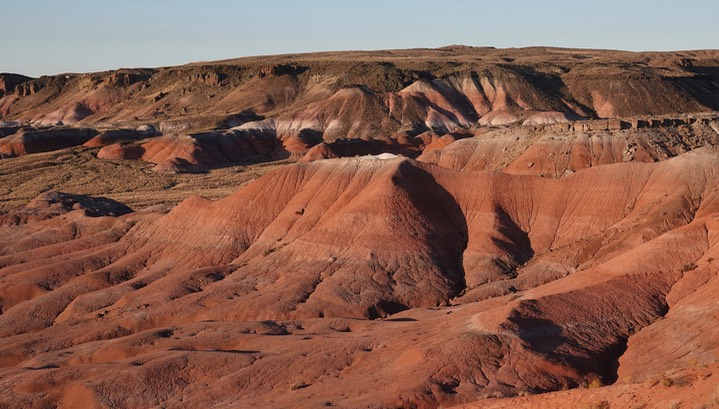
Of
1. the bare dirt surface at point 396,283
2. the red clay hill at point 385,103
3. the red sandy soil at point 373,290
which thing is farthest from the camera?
the red clay hill at point 385,103

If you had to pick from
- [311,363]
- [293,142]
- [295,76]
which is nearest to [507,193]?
[311,363]

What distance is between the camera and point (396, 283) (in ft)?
177

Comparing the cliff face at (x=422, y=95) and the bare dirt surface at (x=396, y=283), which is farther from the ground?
the cliff face at (x=422, y=95)

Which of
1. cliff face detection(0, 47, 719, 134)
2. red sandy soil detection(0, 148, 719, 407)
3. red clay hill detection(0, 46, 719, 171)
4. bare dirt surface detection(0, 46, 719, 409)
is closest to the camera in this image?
bare dirt surface detection(0, 46, 719, 409)

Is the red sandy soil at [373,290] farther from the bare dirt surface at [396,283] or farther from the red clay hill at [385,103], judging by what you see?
the red clay hill at [385,103]

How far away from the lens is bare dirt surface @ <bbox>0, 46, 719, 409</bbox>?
3412cm

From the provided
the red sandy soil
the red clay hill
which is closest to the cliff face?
the red clay hill

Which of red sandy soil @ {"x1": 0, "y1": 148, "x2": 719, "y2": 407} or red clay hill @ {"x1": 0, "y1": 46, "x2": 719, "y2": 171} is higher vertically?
red clay hill @ {"x1": 0, "y1": 46, "x2": 719, "y2": 171}

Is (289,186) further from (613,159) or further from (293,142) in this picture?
(293,142)

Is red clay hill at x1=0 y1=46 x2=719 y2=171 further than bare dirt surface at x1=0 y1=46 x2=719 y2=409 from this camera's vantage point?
Yes

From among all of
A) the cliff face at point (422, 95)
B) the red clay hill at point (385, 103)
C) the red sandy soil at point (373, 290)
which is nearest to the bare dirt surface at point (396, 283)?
the red sandy soil at point (373, 290)

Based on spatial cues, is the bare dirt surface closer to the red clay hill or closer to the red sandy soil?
the red sandy soil

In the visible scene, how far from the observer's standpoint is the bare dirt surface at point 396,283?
34.1 metres

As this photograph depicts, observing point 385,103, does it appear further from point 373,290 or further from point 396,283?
point 373,290
